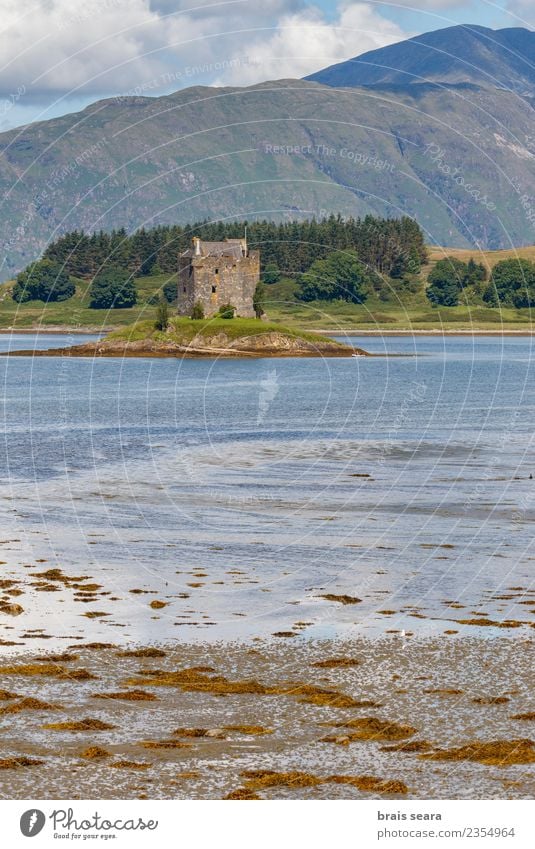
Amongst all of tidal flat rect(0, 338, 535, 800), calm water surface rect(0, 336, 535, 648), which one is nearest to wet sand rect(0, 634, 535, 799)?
tidal flat rect(0, 338, 535, 800)

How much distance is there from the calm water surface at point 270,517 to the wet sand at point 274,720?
2.63 metres

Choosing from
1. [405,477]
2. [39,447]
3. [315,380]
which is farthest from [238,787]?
[315,380]

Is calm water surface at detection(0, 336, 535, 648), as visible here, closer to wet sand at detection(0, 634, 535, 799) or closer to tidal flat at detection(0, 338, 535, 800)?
tidal flat at detection(0, 338, 535, 800)

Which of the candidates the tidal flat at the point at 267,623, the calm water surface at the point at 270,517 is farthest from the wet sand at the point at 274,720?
the calm water surface at the point at 270,517

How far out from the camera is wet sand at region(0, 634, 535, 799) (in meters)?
24.8

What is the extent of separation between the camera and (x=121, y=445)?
9000 cm

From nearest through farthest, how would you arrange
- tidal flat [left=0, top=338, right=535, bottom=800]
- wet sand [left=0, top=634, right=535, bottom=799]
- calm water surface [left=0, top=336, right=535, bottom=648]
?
wet sand [left=0, top=634, right=535, bottom=799] → tidal flat [left=0, top=338, right=535, bottom=800] → calm water surface [left=0, top=336, right=535, bottom=648]

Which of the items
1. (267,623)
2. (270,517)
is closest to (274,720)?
(267,623)

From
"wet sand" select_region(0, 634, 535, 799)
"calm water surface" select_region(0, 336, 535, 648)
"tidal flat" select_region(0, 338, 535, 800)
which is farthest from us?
"calm water surface" select_region(0, 336, 535, 648)

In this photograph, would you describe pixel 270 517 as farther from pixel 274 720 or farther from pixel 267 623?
pixel 274 720

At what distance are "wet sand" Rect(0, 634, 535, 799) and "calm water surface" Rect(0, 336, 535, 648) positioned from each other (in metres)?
2.63

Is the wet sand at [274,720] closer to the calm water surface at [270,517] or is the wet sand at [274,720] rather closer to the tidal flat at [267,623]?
the tidal flat at [267,623]

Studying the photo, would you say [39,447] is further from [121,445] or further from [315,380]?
[315,380]

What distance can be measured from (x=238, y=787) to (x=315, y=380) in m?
154
